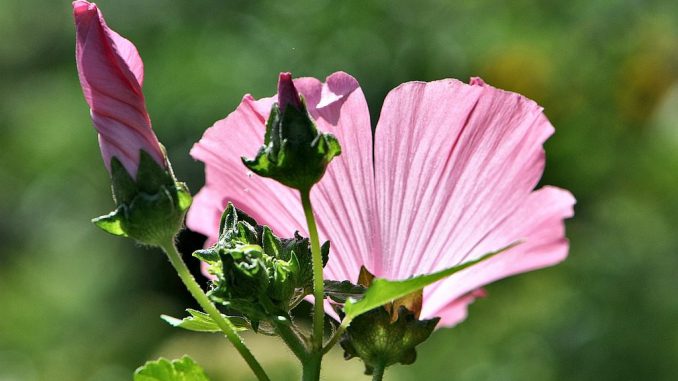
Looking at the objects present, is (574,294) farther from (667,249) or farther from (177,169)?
(177,169)

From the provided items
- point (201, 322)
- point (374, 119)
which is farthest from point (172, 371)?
point (374, 119)

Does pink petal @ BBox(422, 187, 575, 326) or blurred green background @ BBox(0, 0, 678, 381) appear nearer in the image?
pink petal @ BBox(422, 187, 575, 326)

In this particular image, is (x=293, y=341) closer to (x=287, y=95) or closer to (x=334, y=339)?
(x=334, y=339)

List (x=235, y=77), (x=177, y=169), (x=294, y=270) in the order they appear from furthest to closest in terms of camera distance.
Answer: (x=177, y=169) → (x=235, y=77) → (x=294, y=270)

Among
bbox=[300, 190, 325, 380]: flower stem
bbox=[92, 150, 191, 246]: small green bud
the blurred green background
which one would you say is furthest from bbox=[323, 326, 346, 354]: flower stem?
the blurred green background

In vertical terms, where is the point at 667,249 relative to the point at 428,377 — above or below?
above

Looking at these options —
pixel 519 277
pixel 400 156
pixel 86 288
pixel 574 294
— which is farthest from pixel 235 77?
pixel 400 156

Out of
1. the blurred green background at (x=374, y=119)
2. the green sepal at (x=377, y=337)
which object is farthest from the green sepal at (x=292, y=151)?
the blurred green background at (x=374, y=119)

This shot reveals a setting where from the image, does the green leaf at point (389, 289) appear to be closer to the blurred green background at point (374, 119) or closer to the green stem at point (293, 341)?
the green stem at point (293, 341)

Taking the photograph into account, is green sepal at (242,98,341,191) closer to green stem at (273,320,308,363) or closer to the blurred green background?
green stem at (273,320,308,363)
